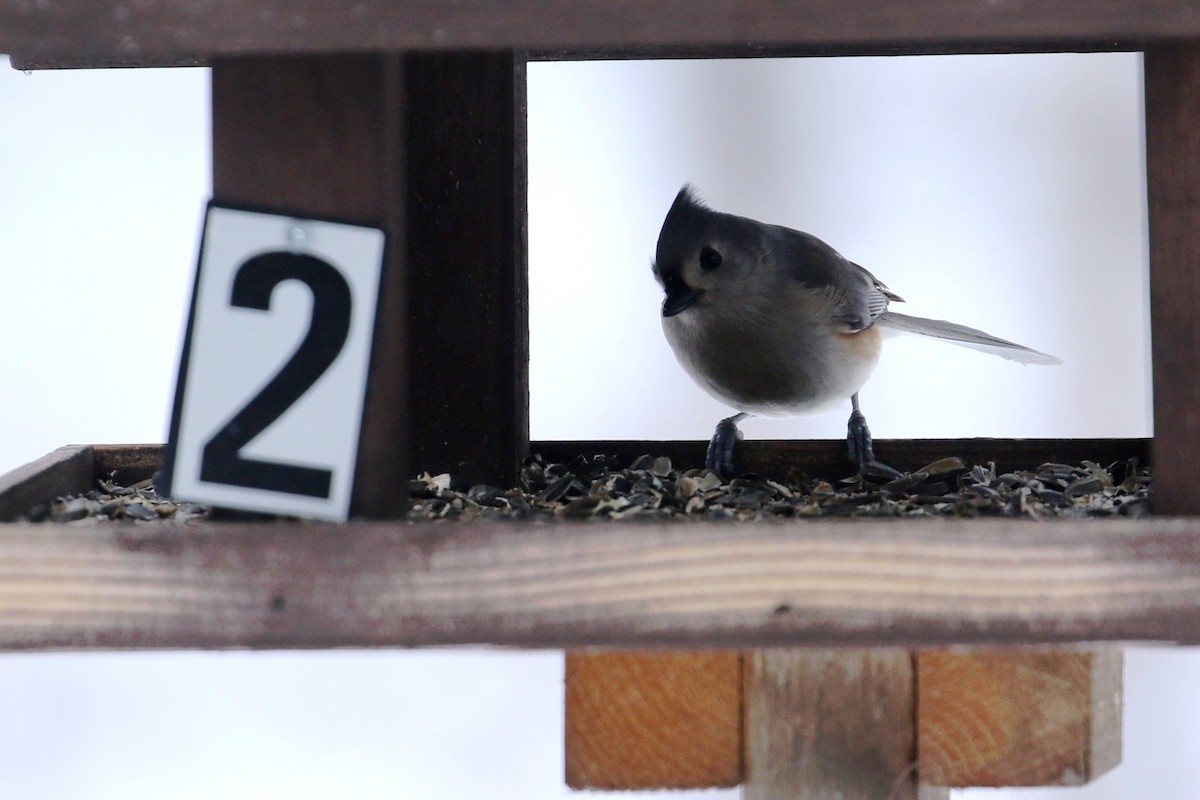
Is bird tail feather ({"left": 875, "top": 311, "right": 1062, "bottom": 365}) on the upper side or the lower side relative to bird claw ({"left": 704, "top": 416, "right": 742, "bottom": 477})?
upper

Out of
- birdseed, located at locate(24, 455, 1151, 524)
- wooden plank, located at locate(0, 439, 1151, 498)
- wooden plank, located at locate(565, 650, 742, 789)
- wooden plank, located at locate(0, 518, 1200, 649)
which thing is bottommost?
wooden plank, located at locate(565, 650, 742, 789)

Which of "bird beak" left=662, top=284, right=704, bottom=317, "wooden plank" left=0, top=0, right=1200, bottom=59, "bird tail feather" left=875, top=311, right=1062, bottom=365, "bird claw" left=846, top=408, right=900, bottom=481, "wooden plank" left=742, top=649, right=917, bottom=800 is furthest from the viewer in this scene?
"bird tail feather" left=875, top=311, right=1062, bottom=365

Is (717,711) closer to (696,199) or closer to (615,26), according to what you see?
(615,26)

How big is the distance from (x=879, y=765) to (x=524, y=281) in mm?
725

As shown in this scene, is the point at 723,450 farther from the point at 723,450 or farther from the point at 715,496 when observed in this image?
the point at 715,496

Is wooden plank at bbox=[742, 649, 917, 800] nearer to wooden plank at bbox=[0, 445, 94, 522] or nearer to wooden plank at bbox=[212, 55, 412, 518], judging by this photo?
wooden plank at bbox=[212, 55, 412, 518]

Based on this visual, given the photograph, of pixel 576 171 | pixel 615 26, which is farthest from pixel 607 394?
pixel 615 26

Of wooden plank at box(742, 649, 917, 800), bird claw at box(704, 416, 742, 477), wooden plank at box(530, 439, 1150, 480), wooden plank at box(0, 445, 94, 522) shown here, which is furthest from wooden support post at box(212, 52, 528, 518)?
wooden plank at box(742, 649, 917, 800)

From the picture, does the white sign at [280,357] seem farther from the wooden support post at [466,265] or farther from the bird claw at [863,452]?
the bird claw at [863,452]

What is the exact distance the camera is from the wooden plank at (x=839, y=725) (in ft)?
4.01

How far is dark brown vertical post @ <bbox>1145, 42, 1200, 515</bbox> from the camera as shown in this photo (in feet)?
3.53

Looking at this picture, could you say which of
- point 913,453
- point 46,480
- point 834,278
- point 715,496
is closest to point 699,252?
point 834,278

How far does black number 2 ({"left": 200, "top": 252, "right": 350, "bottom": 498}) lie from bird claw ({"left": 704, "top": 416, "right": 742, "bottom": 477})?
→ 2.17 ft

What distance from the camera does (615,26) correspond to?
99 centimetres
